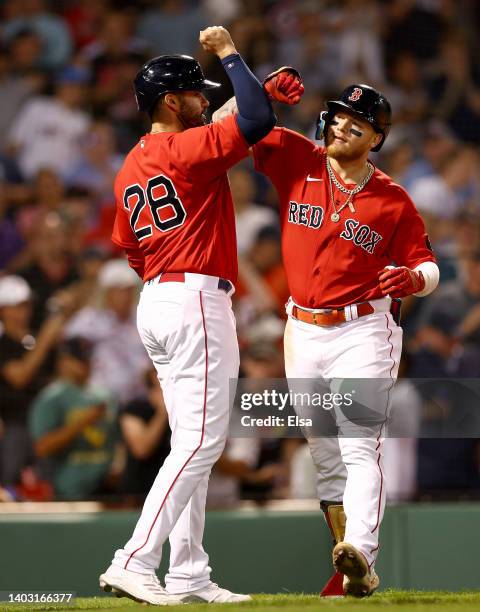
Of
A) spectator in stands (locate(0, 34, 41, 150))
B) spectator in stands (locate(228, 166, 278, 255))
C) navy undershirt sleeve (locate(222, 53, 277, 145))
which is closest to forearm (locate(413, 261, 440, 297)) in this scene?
navy undershirt sleeve (locate(222, 53, 277, 145))

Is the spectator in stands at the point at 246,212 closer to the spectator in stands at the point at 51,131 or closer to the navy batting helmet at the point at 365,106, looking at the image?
the spectator in stands at the point at 51,131

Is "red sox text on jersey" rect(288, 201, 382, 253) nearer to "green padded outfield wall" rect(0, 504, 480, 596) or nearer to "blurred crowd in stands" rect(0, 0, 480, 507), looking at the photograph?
"green padded outfield wall" rect(0, 504, 480, 596)

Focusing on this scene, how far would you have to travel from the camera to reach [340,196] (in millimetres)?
4520

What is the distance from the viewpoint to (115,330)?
7.36m

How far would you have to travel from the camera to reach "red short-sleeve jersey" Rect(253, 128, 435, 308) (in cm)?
447

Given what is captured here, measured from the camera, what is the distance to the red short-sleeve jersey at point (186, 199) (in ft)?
13.7

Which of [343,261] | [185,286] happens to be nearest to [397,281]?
[343,261]

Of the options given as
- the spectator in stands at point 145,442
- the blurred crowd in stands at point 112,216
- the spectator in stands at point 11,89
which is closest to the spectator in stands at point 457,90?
the blurred crowd in stands at point 112,216

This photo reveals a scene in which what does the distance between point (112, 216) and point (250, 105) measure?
452 centimetres

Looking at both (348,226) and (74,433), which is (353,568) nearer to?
(348,226)

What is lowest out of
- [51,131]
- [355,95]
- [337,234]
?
[337,234]

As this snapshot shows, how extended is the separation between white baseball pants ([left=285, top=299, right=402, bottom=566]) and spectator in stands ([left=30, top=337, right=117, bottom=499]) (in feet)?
6.70

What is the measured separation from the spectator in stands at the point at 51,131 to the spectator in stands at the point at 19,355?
1884 millimetres

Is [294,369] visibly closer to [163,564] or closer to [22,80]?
[163,564]
